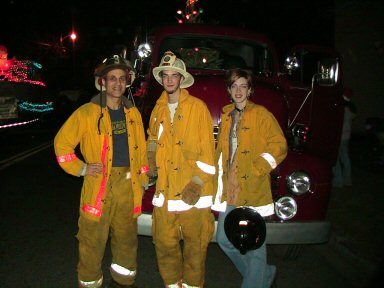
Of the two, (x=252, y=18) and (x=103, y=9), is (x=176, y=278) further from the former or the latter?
(x=103, y=9)

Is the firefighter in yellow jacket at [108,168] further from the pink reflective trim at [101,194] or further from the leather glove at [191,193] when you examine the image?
the leather glove at [191,193]

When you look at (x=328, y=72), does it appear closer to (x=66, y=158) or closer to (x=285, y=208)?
(x=285, y=208)

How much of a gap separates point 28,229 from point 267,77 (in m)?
3.83

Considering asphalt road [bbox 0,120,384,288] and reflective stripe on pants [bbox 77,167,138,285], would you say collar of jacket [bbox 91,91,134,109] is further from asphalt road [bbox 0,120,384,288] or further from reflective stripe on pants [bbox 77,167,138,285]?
asphalt road [bbox 0,120,384,288]

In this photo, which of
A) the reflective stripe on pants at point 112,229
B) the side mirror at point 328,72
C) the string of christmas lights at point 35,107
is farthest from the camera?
the string of christmas lights at point 35,107

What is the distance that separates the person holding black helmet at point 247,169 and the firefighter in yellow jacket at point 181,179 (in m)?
0.16

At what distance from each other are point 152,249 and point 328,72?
3044 millimetres

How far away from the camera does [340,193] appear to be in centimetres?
829

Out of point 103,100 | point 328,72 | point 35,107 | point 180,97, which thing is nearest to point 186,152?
point 180,97

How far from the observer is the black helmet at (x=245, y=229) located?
3830mm

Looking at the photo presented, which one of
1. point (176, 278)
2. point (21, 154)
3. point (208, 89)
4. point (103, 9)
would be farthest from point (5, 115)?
point (103, 9)

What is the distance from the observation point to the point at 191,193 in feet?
12.7

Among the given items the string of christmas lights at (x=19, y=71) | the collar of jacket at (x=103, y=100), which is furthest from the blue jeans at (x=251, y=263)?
the string of christmas lights at (x=19, y=71)

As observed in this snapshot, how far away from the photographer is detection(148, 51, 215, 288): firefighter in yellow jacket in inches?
156
